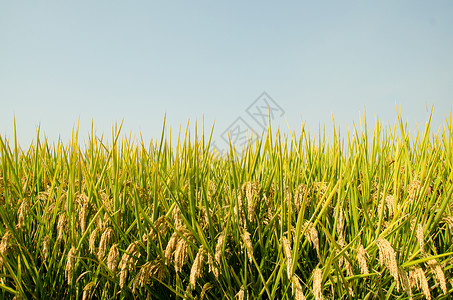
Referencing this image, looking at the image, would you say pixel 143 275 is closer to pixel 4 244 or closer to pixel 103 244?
pixel 103 244

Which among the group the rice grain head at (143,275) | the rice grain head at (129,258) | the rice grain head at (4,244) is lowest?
the rice grain head at (143,275)

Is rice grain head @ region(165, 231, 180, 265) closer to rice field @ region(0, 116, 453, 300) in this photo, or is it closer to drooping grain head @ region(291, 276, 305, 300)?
rice field @ region(0, 116, 453, 300)

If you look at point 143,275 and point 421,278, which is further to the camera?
point 143,275

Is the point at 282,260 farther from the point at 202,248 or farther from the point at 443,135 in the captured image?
the point at 443,135

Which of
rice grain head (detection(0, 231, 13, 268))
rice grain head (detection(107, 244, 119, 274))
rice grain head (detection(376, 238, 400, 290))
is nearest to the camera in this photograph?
rice grain head (detection(376, 238, 400, 290))

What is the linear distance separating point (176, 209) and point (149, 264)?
370mm

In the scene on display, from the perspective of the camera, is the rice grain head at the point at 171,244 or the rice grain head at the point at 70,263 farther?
the rice grain head at the point at 70,263

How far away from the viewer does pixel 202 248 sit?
6.88ft

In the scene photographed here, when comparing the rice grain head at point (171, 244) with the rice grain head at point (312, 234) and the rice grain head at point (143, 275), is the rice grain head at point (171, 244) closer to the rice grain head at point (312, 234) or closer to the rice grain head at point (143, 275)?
the rice grain head at point (143, 275)

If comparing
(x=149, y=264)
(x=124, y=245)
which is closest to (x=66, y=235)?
(x=124, y=245)

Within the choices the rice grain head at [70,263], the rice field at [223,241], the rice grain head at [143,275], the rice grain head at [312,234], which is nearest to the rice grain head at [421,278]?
the rice field at [223,241]

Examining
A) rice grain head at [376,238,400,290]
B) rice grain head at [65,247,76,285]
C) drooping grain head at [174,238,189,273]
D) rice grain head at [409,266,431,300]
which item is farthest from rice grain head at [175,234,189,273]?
rice grain head at [409,266,431,300]

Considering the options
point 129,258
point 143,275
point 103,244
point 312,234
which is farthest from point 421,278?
point 103,244

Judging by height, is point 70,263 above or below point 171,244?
below
